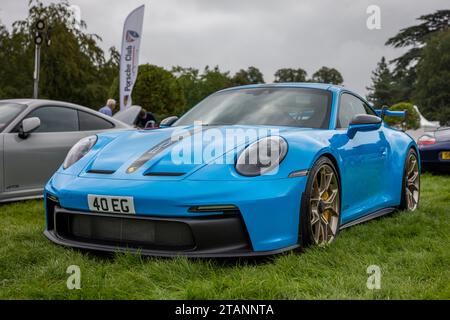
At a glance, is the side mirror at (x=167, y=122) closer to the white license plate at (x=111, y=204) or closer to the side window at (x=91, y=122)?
the white license plate at (x=111, y=204)

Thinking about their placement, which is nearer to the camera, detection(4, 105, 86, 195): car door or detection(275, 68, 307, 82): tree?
detection(4, 105, 86, 195): car door

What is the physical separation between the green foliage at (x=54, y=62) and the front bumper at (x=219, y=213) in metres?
28.1

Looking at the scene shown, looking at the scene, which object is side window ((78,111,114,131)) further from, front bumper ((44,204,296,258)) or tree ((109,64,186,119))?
tree ((109,64,186,119))

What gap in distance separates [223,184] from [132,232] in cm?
58

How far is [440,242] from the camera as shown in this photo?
390 cm

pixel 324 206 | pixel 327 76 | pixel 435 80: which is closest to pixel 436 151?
pixel 324 206

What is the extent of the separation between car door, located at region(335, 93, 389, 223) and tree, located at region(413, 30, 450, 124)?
52.0 meters

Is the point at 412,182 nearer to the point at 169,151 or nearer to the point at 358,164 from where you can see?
the point at 358,164

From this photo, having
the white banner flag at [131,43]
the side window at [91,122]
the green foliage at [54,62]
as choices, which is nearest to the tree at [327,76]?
the green foliage at [54,62]

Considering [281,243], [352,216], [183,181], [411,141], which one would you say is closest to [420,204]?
[411,141]

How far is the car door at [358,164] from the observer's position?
13.4ft

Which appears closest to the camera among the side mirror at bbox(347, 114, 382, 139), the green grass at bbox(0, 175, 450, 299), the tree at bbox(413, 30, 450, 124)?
the green grass at bbox(0, 175, 450, 299)

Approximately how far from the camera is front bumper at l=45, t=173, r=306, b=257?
10.2 feet

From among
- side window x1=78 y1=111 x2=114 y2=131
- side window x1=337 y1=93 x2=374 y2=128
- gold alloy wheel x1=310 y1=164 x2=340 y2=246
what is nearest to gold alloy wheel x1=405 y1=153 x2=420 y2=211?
side window x1=337 y1=93 x2=374 y2=128
